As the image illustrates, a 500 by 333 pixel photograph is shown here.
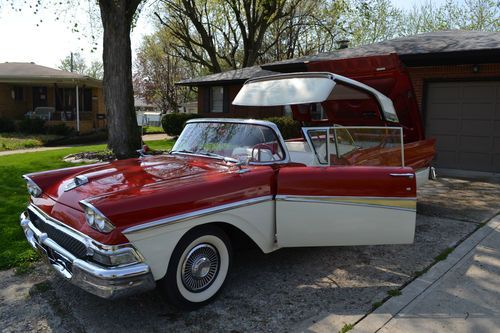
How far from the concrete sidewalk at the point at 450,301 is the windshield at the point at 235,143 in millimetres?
1777

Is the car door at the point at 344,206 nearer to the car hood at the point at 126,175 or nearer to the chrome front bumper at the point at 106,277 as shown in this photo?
the car hood at the point at 126,175

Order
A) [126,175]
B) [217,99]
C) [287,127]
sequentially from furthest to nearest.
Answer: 1. [217,99]
2. [287,127]
3. [126,175]

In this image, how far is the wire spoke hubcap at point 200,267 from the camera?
11.2ft

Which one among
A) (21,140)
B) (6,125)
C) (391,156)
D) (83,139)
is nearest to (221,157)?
(391,156)

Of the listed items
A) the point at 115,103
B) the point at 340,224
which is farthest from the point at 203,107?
the point at 340,224

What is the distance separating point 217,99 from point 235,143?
16305 millimetres

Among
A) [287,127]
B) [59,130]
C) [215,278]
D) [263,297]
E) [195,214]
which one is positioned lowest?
[263,297]

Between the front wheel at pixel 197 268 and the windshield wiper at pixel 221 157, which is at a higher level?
the windshield wiper at pixel 221 157

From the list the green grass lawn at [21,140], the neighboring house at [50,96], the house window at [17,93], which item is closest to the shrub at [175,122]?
the green grass lawn at [21,140]

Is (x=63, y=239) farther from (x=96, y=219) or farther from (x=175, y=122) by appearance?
(x=175, y=122)

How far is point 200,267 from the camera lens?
3.47 metres

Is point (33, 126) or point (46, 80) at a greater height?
point (46, 80)

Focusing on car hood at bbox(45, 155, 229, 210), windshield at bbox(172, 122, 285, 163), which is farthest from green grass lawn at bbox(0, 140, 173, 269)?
windshield at bbox(172, 122, 285, 163)

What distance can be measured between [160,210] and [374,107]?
3909mm
